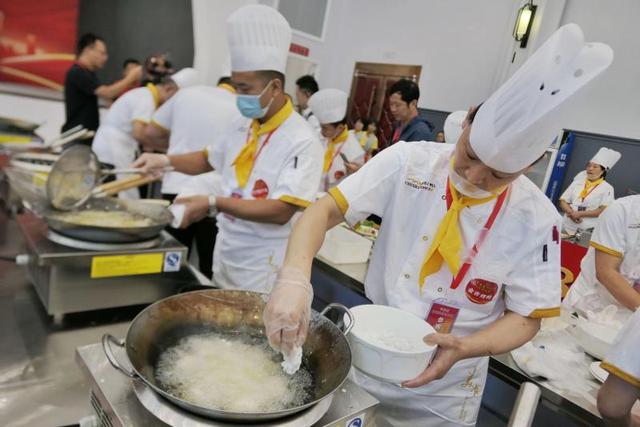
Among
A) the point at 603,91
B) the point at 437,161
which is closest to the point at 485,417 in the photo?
the point at 437,161

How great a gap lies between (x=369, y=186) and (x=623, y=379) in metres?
0.90

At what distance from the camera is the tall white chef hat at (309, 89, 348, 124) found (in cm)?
456

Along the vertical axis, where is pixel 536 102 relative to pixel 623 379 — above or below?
above

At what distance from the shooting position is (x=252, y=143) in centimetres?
195

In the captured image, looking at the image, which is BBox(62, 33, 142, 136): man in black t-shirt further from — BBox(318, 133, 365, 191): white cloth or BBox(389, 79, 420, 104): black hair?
BBox(389, 79, 420, 104): black hair

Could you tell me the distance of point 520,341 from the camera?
1189 mm

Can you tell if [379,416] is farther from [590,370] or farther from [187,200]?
[187,200]

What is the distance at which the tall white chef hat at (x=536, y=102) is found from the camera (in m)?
0.90

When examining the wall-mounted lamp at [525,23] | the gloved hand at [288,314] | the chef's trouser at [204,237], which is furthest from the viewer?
the wall-mounted lamp at [525,23]

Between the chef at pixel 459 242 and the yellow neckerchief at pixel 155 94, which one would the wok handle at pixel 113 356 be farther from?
the yellow neckerchief at pixel 155 94

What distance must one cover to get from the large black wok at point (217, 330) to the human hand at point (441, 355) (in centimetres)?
21

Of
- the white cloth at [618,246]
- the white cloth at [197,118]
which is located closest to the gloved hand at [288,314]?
the white cloth at [618,246]

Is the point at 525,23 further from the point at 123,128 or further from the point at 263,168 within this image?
the point at 123,128

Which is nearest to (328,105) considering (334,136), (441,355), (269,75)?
(334,136)
